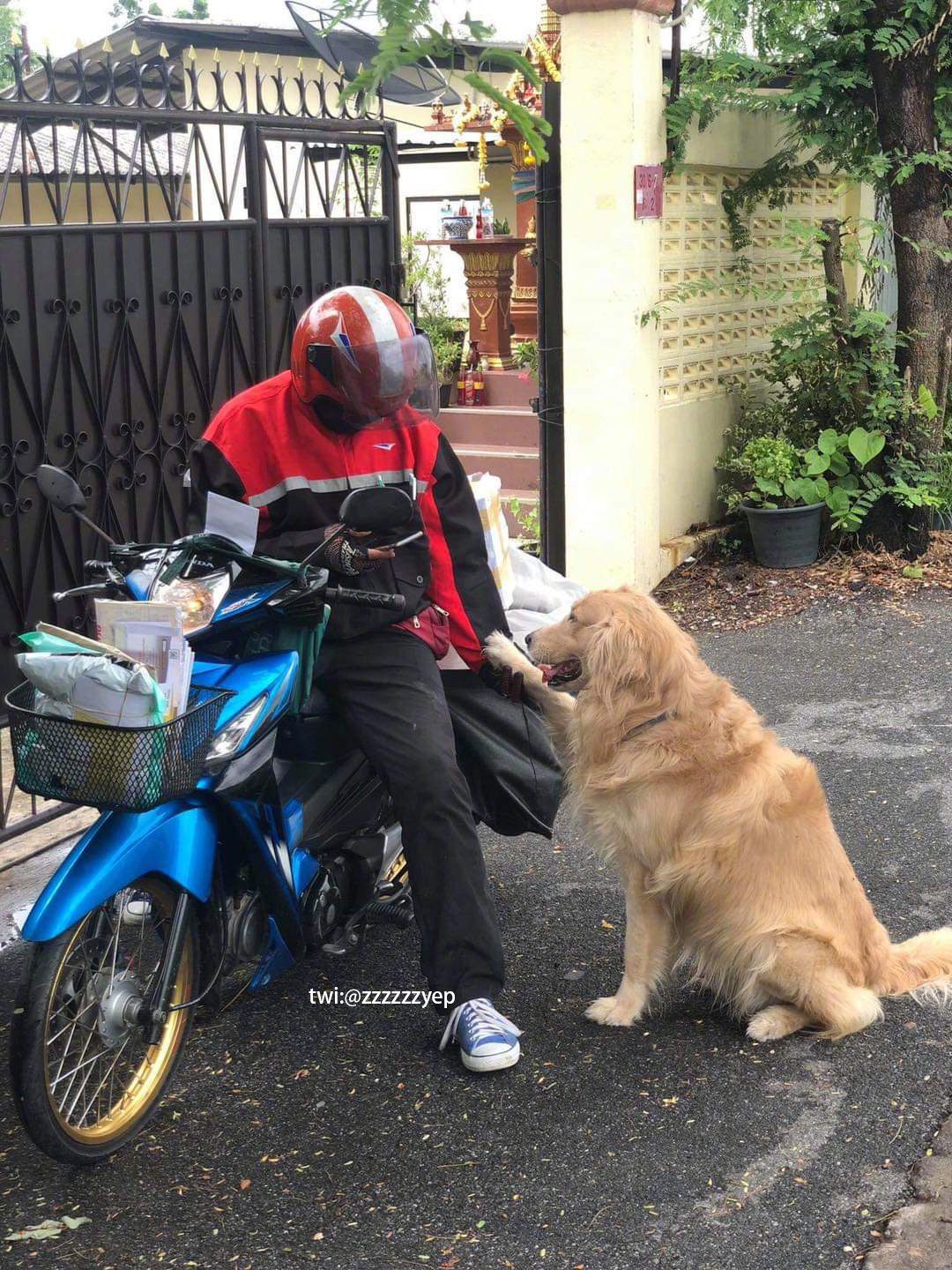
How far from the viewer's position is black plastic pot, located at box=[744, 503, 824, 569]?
27.2ft

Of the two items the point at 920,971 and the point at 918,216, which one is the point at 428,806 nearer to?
the point at 920,971

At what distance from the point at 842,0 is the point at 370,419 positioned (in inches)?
228

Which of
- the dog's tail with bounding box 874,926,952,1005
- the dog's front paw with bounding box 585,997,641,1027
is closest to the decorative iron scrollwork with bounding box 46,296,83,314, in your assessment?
the dog's front paw with bounding box 585,997,641,1027

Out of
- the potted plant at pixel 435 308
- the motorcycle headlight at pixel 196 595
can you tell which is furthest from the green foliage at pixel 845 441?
the motorcycle headlight at pixel 196 595

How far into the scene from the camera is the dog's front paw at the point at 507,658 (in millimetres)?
3930

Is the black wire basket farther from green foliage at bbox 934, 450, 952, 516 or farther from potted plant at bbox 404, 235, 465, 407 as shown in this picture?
potted plant at bbox 404, 235, 465, 407

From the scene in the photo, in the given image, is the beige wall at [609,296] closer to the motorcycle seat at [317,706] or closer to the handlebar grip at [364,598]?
the motorcycle seat at [317,706]

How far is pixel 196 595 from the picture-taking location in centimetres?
318

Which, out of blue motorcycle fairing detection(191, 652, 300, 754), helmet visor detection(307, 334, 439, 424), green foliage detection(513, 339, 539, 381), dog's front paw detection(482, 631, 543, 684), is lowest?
dog's front paw detection(482, 631, 543, 684)

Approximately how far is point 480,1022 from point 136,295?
12.7 ft

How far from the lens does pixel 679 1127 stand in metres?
3.29

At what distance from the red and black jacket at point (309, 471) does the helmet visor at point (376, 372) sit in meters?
0.10

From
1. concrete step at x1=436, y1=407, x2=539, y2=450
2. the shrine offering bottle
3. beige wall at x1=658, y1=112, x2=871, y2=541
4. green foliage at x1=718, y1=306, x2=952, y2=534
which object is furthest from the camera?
the shrine offering bottle

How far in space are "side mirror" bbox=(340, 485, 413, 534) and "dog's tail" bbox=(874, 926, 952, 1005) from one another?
72.9 inches
